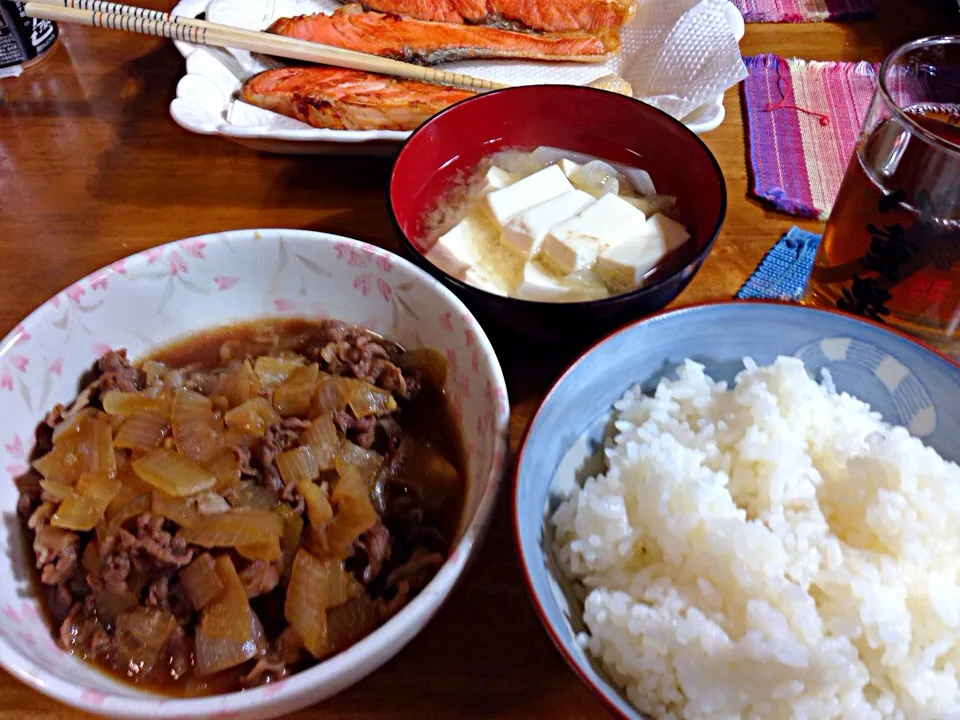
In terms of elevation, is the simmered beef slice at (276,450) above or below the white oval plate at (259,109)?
below

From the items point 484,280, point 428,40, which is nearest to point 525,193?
point 484,280

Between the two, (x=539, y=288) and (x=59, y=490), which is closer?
(x=59, y=490)

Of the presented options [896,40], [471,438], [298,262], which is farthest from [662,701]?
[896,40]

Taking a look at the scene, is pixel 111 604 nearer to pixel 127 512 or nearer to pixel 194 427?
pixel 127 512

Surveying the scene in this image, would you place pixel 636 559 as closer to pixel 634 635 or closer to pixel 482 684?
pixel 634 635

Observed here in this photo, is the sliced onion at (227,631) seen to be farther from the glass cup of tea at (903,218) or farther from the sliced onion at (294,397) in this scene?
the glass cup of tea at (903,218)

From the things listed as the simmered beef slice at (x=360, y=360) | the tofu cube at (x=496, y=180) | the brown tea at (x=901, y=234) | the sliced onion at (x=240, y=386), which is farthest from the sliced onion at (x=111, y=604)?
the brown tea at (x=901, y=234)

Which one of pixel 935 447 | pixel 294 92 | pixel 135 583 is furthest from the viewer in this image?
pixel 294 92
